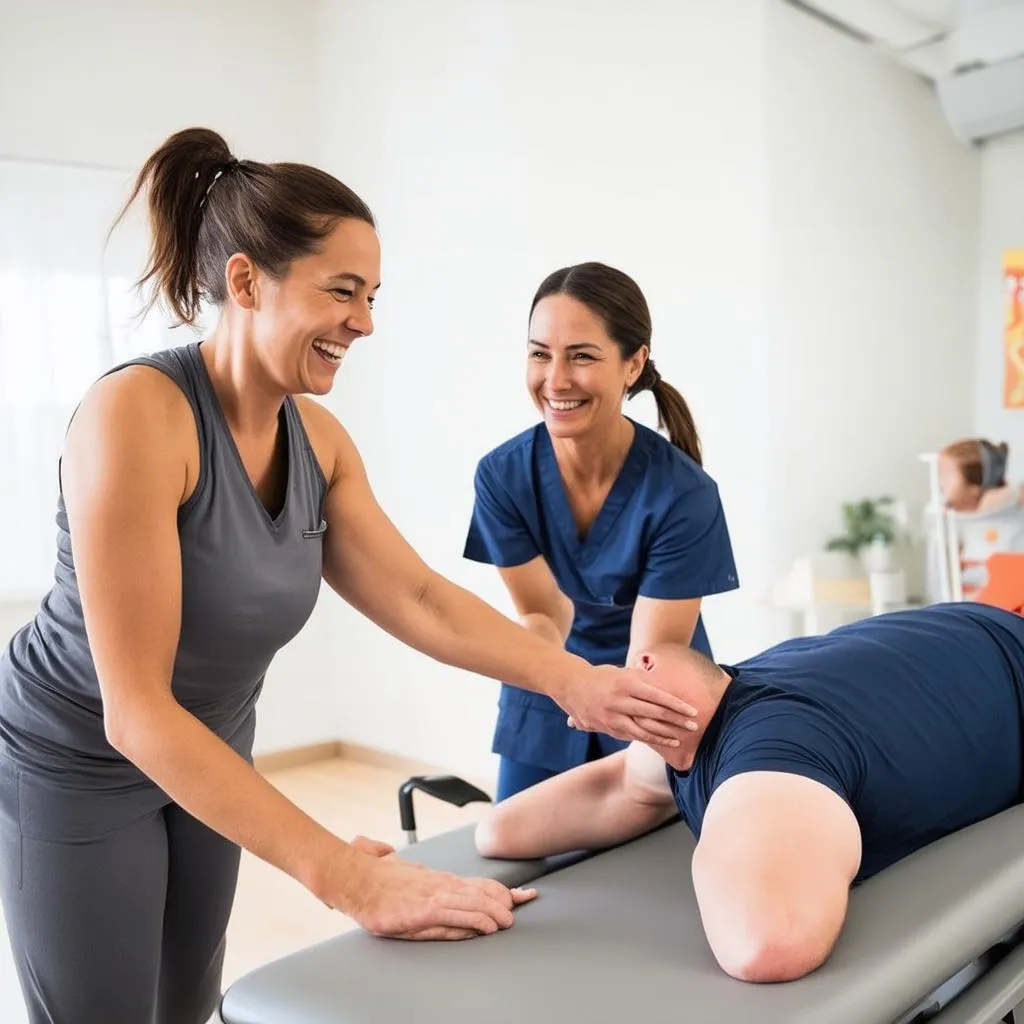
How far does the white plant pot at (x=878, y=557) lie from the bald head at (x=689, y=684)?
1.86 metres

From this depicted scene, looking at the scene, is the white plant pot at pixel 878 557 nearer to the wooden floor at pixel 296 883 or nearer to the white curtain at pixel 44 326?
the wooden floor at pixel 296 883

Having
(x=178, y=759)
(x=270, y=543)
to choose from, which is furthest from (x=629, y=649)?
(x=178, y=759)

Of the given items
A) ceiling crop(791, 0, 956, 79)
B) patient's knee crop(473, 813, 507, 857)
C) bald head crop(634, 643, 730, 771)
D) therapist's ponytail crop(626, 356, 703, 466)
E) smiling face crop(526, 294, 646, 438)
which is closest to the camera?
bald head crop(634, 643, 730, 771)

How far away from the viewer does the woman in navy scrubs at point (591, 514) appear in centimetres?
178

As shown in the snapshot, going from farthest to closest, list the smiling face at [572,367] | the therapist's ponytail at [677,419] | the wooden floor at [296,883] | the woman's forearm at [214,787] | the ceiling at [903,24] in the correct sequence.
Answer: the ceiling at [903,24] → the wooden floor at [296,883] → the therapist's ponytail at [677,419] → the smiling face at [572,367] → the woman's forearm at [214,787]

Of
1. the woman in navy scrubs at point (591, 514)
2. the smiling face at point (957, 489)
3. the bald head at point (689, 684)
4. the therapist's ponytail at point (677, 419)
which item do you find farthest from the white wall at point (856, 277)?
the bald head at point (689, 684)

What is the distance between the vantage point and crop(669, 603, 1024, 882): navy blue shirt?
4.47ft

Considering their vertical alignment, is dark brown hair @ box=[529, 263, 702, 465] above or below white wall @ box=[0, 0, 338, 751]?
below

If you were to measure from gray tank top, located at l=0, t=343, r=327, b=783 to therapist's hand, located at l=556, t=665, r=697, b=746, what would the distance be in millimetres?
394

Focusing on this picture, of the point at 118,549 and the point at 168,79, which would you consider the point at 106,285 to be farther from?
the point at 118,549

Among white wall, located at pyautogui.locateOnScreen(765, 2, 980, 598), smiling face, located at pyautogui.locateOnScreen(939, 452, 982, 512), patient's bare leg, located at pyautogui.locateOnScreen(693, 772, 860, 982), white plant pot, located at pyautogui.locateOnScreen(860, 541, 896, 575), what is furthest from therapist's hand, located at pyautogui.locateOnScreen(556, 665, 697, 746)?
smiling face, located at pyautogui.locateOnScreen(939, 452, 982, 512)

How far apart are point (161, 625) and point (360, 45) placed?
141 inches

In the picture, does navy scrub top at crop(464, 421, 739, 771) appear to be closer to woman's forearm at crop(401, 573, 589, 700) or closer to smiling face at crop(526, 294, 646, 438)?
smiling face at crop(526, 294, 646, 438)

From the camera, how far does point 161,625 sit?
3.48 feet
